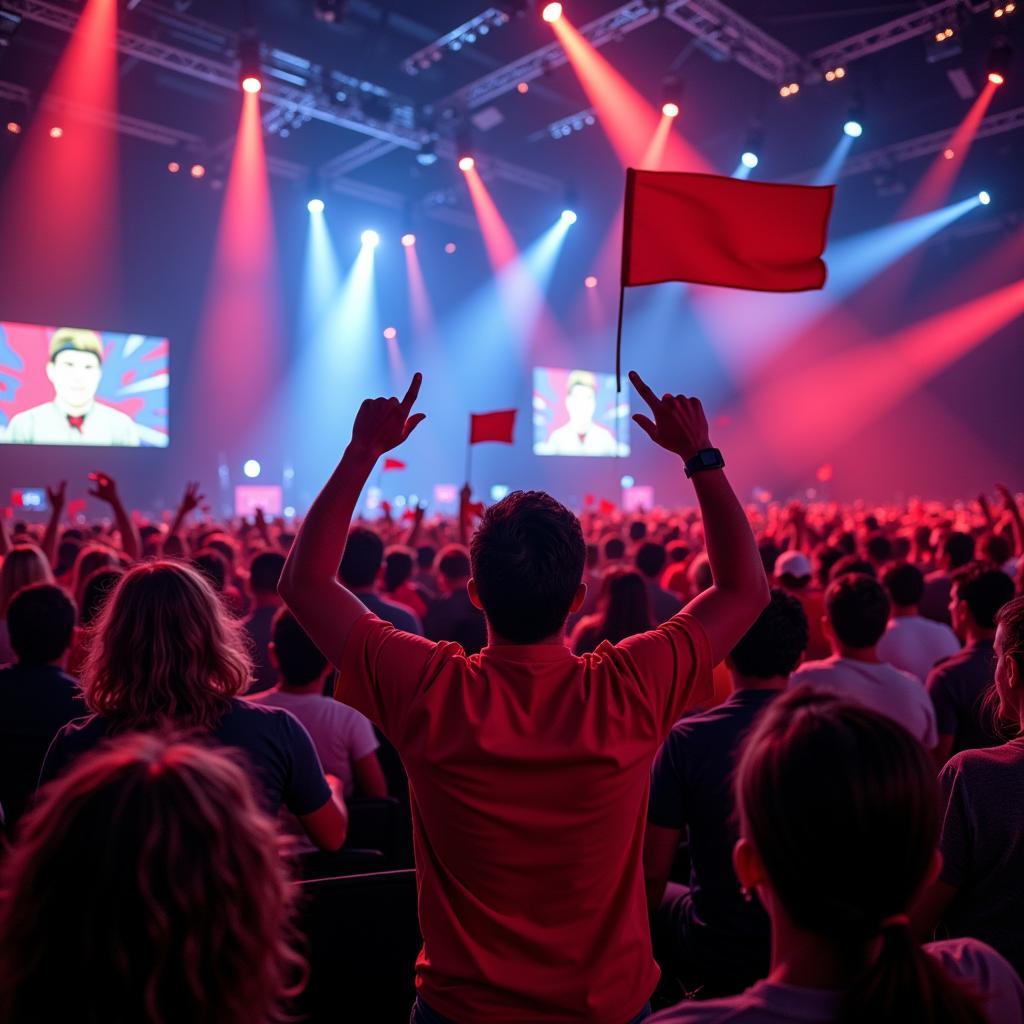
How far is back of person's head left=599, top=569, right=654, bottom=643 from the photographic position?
171 inches

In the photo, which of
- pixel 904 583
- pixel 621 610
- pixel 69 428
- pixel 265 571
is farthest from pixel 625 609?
pixel 69 428

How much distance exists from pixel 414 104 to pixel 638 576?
14371 mm

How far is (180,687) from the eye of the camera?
221 centimetres

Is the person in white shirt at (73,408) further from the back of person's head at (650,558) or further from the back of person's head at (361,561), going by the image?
the back of person's head at (650,558)

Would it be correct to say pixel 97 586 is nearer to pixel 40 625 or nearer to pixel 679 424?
pixel 40 625

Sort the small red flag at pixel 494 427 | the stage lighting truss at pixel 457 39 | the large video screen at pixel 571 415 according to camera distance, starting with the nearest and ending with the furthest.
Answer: the small red flag at pixel 494 427
the stage lighting truss at pixel 457 39
the large video screen at pixel 571 415

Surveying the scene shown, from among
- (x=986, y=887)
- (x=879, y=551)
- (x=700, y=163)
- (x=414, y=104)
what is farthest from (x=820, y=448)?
(x=986, y=887)

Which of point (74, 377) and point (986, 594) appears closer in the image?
Result: point (986, 594)

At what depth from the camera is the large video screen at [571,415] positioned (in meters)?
24.2

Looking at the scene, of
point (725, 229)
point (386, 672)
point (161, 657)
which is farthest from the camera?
point (725, 229)

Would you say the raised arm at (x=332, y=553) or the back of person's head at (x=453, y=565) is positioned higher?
the raised arm at (x=332, y=553)

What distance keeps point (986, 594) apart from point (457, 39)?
1303 centimetres

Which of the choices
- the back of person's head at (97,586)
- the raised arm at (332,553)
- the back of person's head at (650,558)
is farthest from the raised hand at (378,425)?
the back of person's head at (650,558)

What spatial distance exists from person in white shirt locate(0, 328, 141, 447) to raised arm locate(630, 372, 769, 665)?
55.9ft
